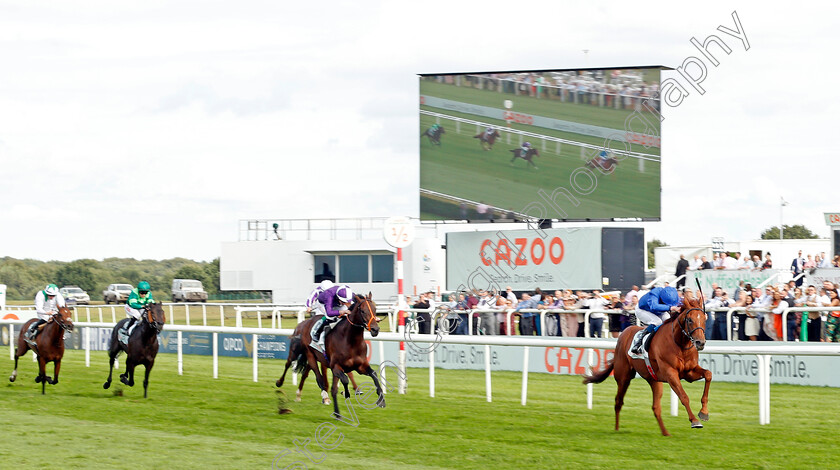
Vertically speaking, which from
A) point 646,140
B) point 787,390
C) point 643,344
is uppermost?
point 646,140

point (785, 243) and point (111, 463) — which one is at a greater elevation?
point (785, 243)

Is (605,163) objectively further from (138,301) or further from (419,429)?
(419,429)

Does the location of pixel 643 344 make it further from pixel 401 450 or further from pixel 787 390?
pixel 787 390

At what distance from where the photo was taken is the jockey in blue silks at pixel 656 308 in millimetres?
8539

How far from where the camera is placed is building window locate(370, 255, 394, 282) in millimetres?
32656

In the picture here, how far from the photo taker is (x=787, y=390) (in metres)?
12.4

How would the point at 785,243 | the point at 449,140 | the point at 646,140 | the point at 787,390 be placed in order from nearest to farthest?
the point at 787,390
the point at 646,140
the point at 449,140
the point at 785,243

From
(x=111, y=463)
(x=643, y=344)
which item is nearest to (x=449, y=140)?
(x=643, y=344)

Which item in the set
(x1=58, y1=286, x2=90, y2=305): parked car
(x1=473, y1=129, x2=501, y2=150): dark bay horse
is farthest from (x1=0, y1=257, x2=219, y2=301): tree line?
(x1=473, y1=129, x2=501, y2=150): dark bay horse

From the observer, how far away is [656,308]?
859 centimetres

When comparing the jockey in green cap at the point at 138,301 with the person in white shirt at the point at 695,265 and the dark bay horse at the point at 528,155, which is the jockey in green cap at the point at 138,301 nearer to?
the person in white shirt at the point at 695,265

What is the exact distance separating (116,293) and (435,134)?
2594 centimetres

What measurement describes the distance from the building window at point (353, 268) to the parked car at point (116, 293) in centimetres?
1572

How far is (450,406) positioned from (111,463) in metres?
4.29
